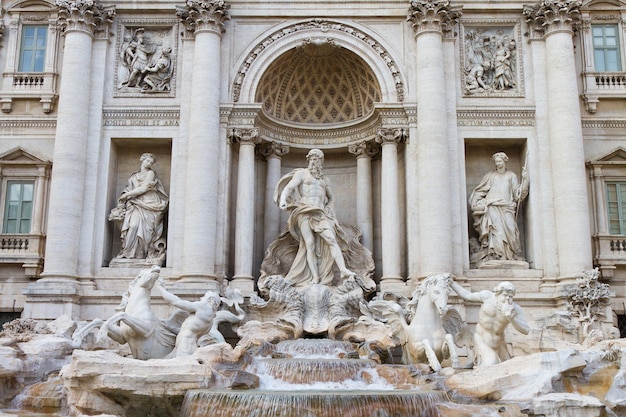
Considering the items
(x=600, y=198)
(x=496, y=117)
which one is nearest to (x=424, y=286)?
(x=496, y=117)

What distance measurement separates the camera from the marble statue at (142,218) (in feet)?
63.3

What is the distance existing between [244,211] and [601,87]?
11.0 m

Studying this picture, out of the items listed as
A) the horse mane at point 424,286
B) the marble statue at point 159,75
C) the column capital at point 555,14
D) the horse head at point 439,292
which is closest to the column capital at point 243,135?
the marble statue at point 159,75

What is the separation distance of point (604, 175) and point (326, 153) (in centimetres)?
814

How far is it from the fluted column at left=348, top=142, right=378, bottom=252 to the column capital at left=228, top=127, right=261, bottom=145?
3.08 meters

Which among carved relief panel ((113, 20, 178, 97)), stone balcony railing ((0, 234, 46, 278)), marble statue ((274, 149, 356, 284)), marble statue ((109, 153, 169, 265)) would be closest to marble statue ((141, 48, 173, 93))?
carved relief panel ((113, 20, 178, 97))

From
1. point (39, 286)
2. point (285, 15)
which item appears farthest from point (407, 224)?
point (39, 286)

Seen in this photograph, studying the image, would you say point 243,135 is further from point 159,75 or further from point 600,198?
point 600,198

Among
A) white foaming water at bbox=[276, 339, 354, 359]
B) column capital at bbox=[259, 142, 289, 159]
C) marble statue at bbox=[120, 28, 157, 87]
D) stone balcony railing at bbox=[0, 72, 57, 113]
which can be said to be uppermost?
marble statue at bbox=[120, 28, 157, 87]

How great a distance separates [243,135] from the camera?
19.8m

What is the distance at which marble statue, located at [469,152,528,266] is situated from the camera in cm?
1917

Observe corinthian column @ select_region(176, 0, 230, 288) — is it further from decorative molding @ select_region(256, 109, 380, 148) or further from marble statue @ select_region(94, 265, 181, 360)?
marble statue @ select_region(94, 265, 181, 360)

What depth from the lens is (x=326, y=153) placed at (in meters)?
22.0

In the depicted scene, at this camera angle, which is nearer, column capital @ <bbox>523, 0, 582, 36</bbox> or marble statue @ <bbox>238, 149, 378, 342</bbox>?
marble statue @ <bbox>238, 149, 378, 342</bbox>
